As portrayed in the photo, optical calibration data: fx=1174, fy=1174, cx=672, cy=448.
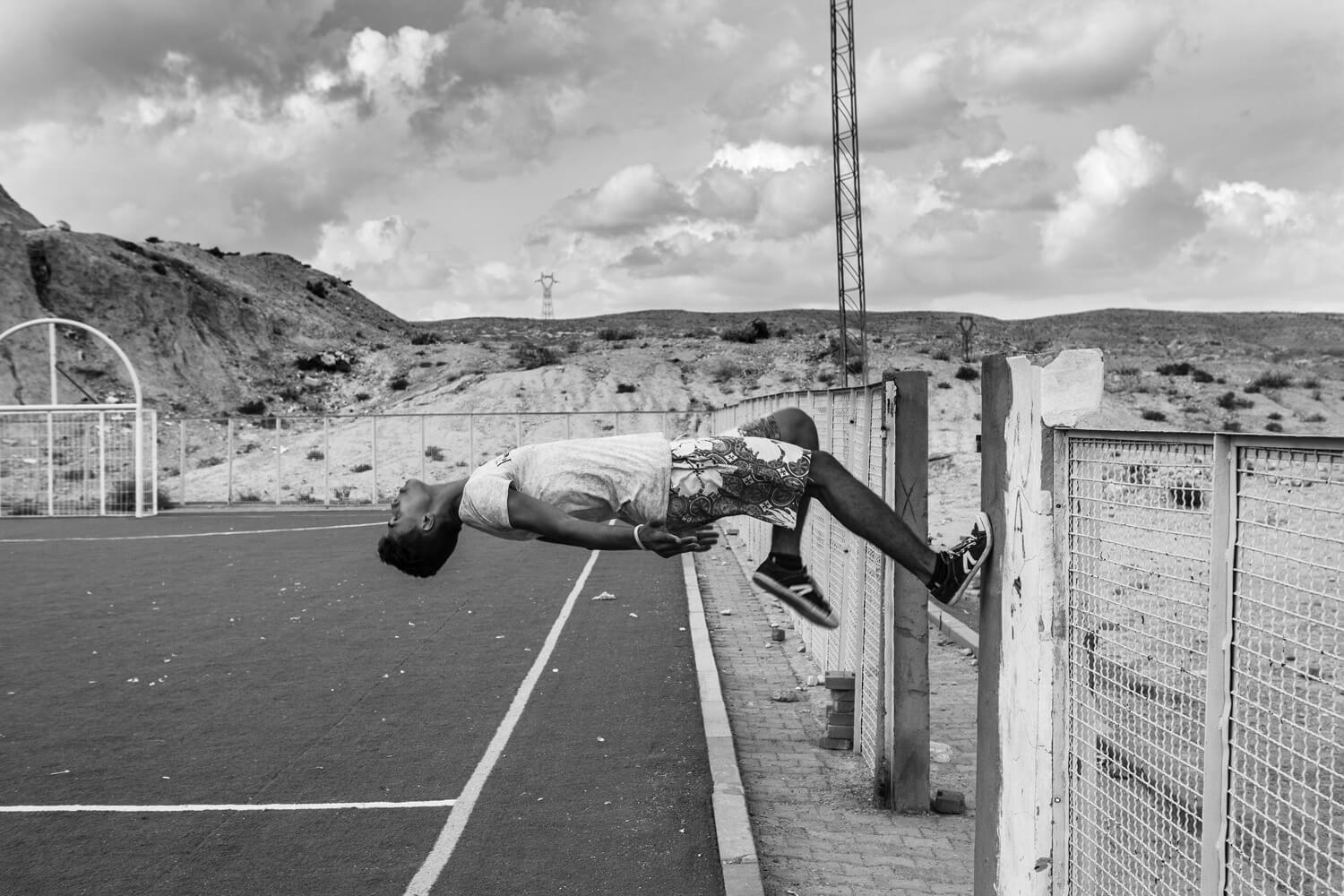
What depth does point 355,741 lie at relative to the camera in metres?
8.29

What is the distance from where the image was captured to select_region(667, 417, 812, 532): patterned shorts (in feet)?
15.7

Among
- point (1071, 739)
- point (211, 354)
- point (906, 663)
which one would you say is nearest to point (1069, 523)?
point (1071, 739)

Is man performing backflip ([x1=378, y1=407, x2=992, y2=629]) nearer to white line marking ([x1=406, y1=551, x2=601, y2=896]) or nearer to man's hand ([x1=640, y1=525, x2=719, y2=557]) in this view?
man's hand ([x1=640, y1=525, x2=719, y2=557])

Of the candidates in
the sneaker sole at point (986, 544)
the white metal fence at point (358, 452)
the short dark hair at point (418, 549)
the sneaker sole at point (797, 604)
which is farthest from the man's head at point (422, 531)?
the white metal fence at point (358, 452)

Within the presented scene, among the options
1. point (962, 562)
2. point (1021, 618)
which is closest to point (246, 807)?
point (962, 562)

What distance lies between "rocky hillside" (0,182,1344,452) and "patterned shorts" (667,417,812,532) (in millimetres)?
32342

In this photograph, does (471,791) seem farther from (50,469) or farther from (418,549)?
(50,469)

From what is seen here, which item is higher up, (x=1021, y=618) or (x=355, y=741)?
(x=1021, y=618)

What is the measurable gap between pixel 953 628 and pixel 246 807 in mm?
7009

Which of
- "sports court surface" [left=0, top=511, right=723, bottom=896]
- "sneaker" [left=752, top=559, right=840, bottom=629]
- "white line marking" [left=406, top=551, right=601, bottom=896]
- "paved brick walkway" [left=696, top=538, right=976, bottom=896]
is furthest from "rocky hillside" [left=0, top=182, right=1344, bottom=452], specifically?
"sneaker" [left=752, top=559, right=840, bottom=629]

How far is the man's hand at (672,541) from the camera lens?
169 inches

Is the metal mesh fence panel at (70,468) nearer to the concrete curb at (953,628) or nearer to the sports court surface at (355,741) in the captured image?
the sports court surface at (355,741)

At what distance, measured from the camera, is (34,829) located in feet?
21.5

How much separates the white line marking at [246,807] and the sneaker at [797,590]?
280 cm
